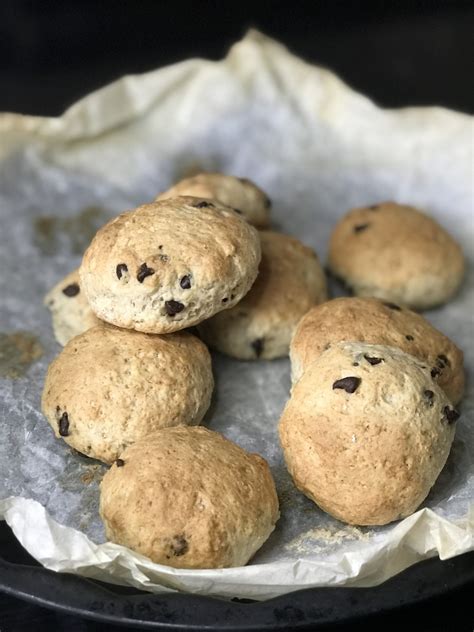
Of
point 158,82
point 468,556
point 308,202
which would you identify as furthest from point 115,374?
point 158,82

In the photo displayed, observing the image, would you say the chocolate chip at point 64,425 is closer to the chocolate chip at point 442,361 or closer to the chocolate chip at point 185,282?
the chocolate chip at point 185,282

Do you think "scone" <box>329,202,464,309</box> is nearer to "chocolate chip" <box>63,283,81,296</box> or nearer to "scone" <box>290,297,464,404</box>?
"scone" <box>290,297,464,404</box>

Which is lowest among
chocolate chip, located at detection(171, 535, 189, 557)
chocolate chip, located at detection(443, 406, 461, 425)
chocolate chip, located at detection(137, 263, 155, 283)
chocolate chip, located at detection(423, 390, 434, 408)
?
chocolate chip, located at detection(171, 535, 189, 557)

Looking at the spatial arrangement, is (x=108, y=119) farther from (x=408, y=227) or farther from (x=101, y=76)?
(x=408, y=227)

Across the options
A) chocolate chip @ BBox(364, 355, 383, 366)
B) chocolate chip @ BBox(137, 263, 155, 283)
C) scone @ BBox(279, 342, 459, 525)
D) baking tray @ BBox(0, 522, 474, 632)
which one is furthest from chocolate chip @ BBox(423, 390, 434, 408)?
chocolate chip @ BBox(137, 263, 155, 283)

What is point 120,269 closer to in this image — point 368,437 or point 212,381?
point 212,381
